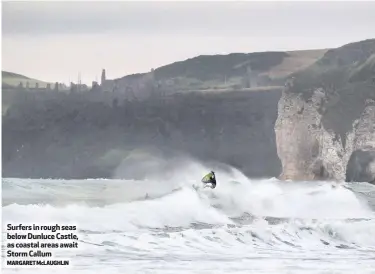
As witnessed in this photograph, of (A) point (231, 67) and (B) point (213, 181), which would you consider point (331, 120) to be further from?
(B) point (213, 181)

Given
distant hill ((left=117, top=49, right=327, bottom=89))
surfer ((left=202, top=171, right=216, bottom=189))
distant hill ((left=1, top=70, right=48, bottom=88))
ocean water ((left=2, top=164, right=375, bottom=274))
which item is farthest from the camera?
surfer ((left=202, top=171, right=216, bottom=189))

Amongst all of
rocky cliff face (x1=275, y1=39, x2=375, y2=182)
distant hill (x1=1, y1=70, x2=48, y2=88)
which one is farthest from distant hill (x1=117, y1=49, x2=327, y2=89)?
distant hill (x1=1, y1=70, x2=48, y2=88)

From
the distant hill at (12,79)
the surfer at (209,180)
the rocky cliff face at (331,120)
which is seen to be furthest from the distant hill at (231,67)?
the distant hill at (12,79)

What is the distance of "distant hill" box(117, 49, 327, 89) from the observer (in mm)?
12836

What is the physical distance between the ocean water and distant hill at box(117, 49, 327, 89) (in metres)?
1.06

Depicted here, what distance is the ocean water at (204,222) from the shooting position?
1167cm

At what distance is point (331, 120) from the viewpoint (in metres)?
13.4

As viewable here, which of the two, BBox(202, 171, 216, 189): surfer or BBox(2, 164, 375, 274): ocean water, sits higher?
BBox(202, 171, 216, 189): surfer

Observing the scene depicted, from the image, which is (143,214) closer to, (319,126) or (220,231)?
(220,231)

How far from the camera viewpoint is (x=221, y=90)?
1311cm

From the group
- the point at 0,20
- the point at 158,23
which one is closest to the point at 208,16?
the point at 158,23

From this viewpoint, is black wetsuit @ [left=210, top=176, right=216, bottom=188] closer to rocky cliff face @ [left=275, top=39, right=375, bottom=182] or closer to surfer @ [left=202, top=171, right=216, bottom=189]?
surfer @ [left=202, top=171, right=216, bottom=189]

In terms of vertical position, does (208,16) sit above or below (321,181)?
above

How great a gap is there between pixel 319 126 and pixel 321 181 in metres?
0.81
